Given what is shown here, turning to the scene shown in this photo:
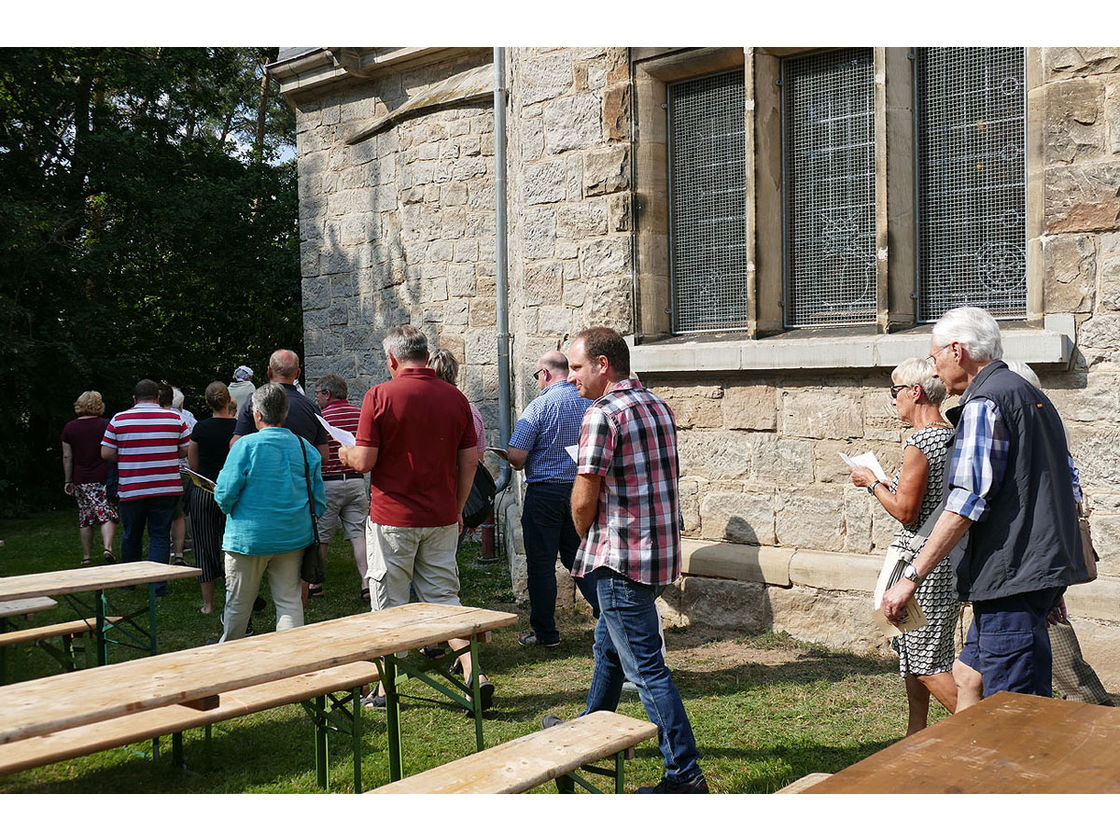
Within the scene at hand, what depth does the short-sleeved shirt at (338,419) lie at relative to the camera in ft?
26.1

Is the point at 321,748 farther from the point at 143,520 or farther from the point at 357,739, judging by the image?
the point at 143,520

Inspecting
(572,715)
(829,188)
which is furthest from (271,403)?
(829,188)

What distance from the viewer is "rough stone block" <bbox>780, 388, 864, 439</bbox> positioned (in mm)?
6309

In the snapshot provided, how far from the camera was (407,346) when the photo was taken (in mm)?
5516

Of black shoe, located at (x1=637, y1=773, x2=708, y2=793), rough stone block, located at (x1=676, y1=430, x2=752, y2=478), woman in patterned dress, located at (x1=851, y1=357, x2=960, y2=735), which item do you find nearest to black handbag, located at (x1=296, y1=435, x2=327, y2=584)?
black shoe, located at (x1=637, y1=773, x2=708, y2=793)

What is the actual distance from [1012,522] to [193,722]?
3088 mm

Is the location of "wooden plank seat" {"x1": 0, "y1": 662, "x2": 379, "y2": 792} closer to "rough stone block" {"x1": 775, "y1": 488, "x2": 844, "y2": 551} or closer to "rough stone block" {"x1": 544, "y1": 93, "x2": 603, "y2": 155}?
"rough stone block" {"x1": 775, "y1": 488, "x2": 844, "y2": 551}

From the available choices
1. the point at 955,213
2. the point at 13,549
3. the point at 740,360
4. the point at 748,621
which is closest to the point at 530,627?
the point at 748,621

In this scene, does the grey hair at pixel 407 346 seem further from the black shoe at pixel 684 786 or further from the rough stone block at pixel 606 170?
the black shoe at pixel 684 786

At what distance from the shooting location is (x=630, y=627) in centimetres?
398

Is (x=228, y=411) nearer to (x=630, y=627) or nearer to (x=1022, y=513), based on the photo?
(x=630, y=627)

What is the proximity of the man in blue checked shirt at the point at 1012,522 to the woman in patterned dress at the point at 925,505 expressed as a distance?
0.69m

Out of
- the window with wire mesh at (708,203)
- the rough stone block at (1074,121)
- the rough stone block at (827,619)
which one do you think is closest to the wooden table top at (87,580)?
the rough stone block at (827,619)
